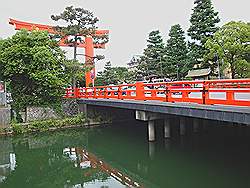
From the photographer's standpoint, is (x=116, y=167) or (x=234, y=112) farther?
(x=116, y=167)

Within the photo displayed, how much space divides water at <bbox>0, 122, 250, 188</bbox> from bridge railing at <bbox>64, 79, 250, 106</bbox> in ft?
6.62

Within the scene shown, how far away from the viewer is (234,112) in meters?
6.83

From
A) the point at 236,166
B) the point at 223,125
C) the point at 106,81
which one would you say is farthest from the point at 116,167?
the point at 106,81

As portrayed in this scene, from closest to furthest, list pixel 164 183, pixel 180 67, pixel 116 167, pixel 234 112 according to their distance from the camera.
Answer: pixel 234 112, pixel 164 183, pixel 116 167, pixel 180 67

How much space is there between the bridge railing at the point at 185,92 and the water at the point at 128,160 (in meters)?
2.02

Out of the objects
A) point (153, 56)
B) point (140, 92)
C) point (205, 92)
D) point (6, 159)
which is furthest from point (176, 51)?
point (205, 92)

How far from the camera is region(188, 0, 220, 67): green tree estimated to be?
24.4 meters

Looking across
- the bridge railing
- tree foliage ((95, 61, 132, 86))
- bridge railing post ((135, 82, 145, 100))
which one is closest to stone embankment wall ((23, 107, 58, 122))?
the bridge railing

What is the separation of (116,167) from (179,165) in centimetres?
210

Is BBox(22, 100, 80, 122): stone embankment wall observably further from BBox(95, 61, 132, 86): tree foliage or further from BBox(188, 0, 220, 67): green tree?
BBox(95, 61, 132, 86): tree foliage

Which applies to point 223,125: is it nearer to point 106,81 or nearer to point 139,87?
point 139,87

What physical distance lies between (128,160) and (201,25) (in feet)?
56.7

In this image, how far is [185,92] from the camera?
29.5 feet

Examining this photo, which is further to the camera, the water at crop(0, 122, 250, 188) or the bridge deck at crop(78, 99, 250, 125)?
the water at crop(0, 122, 250, 188)
